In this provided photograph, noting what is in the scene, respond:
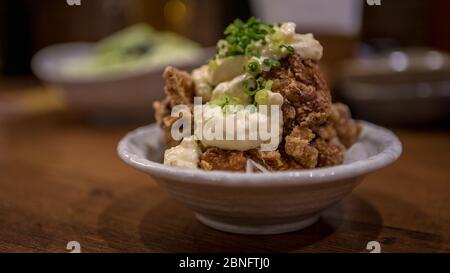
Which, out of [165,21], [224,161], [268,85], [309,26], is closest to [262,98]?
[268,85]

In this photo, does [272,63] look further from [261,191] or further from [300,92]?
[261,191]

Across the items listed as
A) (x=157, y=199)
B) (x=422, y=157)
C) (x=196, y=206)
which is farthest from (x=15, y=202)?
(x=422, y=157)

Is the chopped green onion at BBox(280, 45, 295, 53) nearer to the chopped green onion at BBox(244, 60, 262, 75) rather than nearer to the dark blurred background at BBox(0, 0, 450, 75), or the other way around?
the chopped green onion at BBox(244, 60, 262, 75)

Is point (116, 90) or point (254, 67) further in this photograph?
point (116, 90)

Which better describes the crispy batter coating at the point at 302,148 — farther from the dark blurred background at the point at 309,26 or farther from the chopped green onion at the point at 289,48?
the dark blurred background at the point at 309,26

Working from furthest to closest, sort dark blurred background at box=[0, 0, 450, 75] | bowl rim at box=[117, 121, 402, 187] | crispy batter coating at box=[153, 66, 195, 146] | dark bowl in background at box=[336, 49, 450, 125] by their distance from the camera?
dark blurred background at box=[0, 0, 450, 75], dark bowl in background at box=[336, 49, 450, 125], crispy batter coating at box=[153, 66, 195, 146], bowl rim at box=[117, 121, 402, 187]

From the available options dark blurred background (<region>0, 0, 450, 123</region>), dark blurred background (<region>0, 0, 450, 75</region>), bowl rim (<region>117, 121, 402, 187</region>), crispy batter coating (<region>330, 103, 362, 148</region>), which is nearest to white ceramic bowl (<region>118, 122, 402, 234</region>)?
bowl rim (<region>117, 121, 402, 187</region>)

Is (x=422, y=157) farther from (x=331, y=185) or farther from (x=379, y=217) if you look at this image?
(x=331, y=185)
